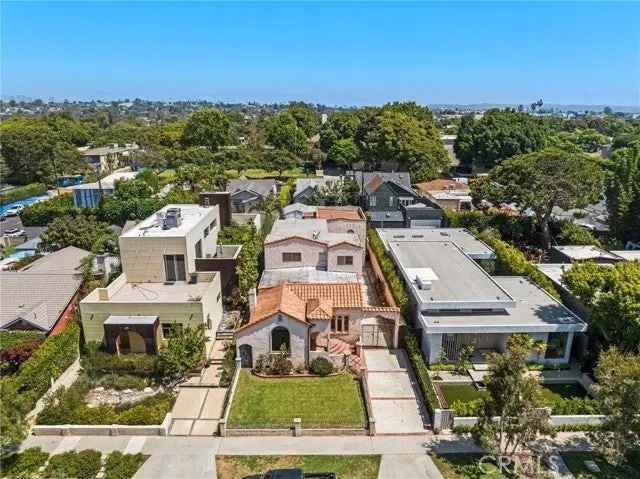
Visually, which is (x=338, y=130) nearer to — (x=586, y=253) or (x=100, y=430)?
(x=586, y=253)

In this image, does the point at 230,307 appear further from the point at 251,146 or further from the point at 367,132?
the point at 251,146

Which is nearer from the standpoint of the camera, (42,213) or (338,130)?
(42,213)

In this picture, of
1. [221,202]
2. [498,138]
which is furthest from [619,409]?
[498,138]

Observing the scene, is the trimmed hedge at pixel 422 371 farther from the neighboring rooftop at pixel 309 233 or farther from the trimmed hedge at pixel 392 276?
the neighboring rooftop at pixel 309 233

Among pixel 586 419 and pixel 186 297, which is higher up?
pixel 186 297

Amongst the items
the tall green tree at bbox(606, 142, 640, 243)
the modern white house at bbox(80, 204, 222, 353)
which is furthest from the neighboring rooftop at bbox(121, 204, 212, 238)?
the tall green tree at bbox(606, 142, 640, 243)

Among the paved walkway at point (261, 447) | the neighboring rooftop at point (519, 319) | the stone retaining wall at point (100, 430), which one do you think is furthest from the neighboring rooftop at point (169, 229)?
the neighboring rooftop at point (519, 319)

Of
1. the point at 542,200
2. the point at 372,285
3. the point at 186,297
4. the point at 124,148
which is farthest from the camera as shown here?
the point at 124,148

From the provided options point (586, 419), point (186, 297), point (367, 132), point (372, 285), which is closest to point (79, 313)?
point (186, 297)
